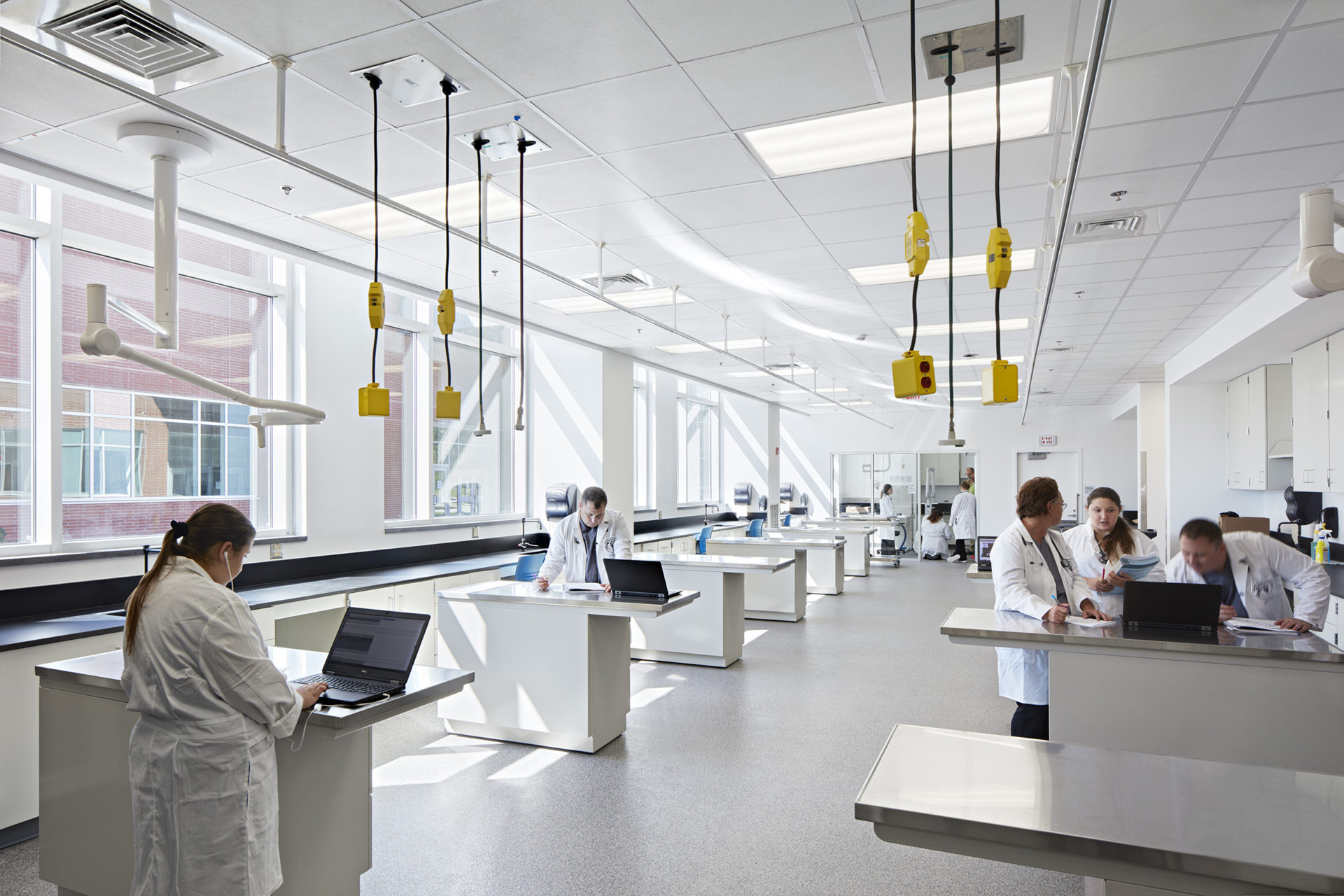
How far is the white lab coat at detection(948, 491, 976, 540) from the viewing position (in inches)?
570

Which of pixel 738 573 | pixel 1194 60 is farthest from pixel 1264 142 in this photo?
pixel 738 573

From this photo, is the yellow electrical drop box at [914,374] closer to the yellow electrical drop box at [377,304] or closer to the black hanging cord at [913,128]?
the black hanging cord at [913,128]

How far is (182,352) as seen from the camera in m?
5.32

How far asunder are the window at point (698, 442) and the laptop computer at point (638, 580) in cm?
873

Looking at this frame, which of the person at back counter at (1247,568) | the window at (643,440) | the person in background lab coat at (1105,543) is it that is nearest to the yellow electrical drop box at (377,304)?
the person in background lab coat at (1105,543)

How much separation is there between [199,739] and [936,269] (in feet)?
17.1

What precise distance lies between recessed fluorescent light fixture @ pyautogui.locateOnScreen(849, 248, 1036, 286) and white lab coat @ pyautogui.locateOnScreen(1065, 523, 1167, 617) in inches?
80.8

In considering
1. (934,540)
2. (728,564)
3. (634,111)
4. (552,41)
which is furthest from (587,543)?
(934,540)

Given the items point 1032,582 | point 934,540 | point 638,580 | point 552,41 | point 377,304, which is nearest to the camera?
point 552,41

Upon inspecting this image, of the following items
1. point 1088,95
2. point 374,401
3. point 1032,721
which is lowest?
point 1032,721

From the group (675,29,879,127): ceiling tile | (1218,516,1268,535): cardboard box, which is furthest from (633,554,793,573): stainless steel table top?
(1218,516,1268,535): cardboard box

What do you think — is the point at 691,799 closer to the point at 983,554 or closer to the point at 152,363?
the point at 152,363

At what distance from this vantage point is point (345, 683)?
2.65 m

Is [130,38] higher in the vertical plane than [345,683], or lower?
higher
